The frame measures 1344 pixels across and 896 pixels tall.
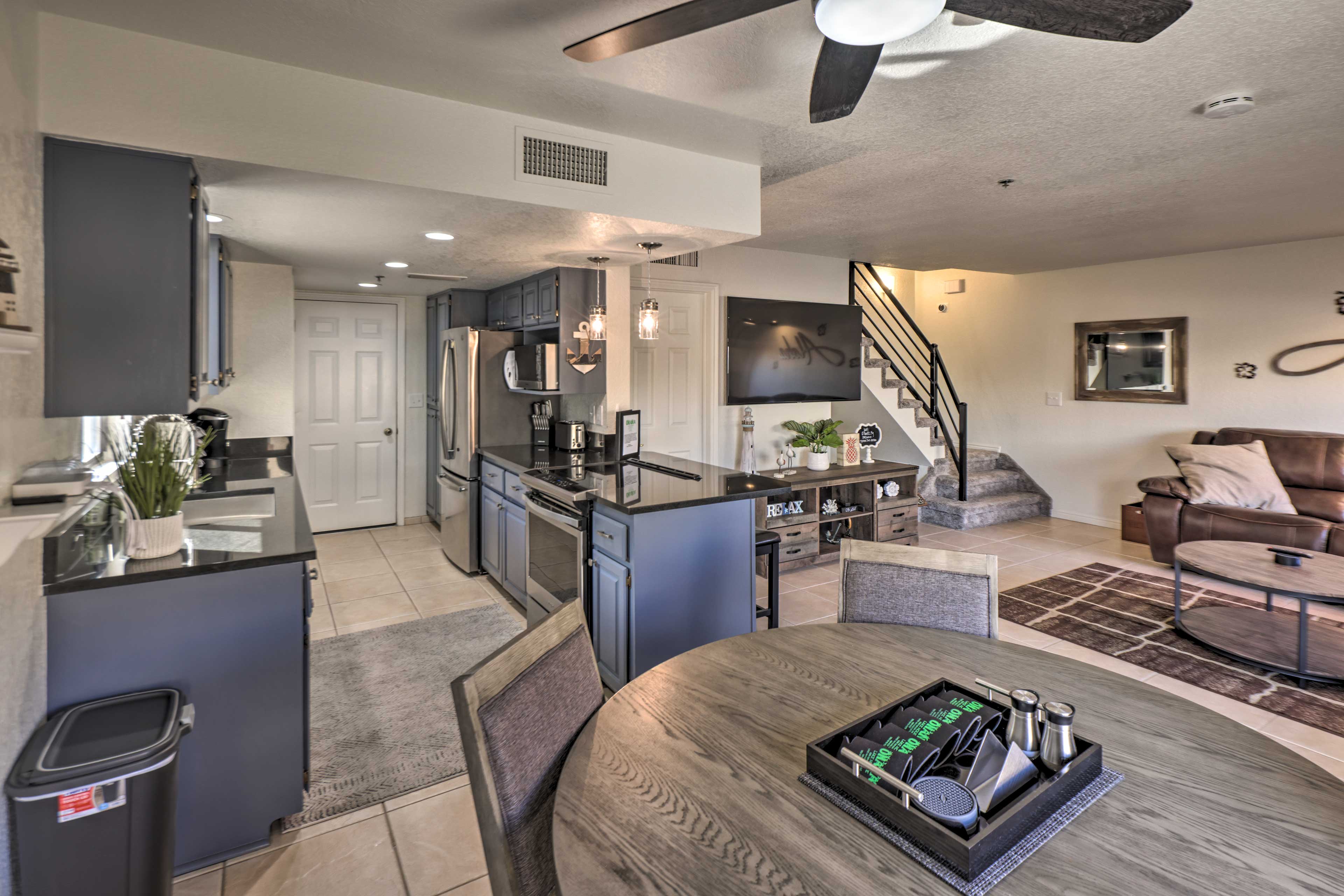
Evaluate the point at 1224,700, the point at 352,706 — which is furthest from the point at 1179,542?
the point at 352,706

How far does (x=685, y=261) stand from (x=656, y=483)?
2445 mm

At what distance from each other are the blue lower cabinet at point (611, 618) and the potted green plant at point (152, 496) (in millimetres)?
1542

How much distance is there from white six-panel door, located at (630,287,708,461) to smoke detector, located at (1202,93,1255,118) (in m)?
3.29

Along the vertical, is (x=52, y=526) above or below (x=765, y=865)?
above

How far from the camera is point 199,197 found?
231 centimetres

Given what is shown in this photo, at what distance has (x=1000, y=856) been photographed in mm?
922

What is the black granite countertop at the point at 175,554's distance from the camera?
1.78 meters

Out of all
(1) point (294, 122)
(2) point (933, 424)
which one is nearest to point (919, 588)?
(1) point (294, 122)

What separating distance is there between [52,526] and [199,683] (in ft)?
1.90

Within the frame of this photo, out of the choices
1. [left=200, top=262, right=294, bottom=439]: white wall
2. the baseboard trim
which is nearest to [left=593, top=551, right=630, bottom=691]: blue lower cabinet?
[left=200, top=262, right=294, bottom=439]: white wall

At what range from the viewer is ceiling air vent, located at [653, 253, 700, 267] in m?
4.98

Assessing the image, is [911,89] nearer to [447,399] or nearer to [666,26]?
[666,26]

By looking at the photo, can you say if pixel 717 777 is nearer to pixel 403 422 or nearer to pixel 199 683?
pixel 199 683

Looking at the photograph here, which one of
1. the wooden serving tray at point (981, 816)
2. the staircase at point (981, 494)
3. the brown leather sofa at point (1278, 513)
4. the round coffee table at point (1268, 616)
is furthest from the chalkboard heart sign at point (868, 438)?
the wooden serving tray at point (981, 816)
